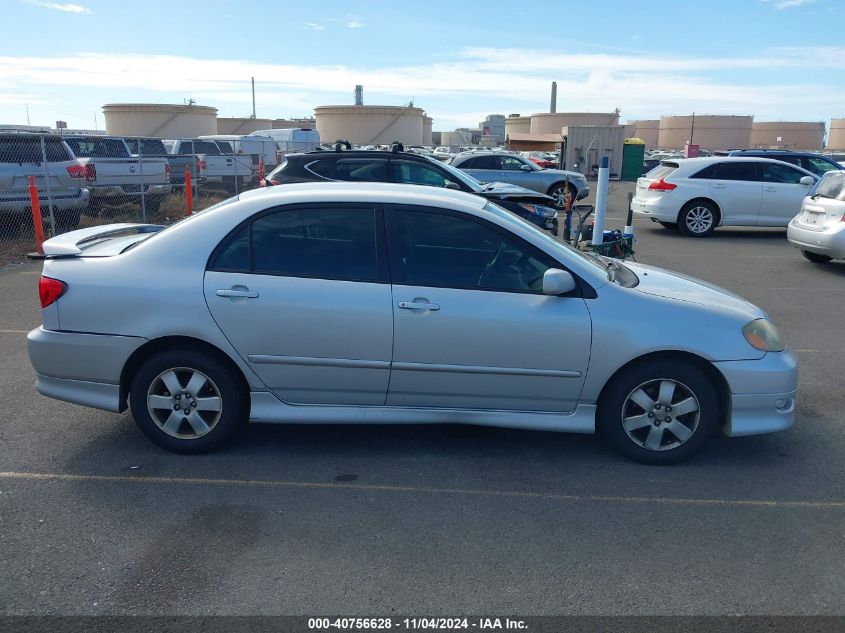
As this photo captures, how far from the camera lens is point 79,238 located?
197 inches

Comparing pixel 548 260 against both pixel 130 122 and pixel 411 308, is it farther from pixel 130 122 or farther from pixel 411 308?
pixel 130 122

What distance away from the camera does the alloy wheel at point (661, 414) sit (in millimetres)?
4328

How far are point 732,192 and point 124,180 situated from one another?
42.1ft

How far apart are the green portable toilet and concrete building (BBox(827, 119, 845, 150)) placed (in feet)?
178

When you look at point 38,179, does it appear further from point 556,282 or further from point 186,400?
point 556,282

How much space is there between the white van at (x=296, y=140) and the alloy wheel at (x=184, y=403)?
24.2 m

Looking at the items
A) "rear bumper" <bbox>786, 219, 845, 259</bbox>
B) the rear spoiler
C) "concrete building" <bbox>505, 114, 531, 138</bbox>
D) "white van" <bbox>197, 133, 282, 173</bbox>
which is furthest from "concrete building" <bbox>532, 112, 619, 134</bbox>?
the rear spoiler

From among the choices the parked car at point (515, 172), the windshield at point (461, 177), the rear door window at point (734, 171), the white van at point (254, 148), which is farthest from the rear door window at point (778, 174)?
the white van at point (254, 148)

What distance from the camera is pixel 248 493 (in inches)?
160

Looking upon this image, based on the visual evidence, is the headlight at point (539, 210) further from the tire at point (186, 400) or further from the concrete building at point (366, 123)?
the concrete building at point (366, 123)

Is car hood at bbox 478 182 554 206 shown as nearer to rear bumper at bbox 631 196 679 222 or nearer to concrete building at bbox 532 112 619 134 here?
rear bumper at bbox 631 196 679 222

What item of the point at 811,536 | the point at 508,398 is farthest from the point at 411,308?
the point at 811,536

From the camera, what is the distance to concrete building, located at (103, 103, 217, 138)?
47031 mm

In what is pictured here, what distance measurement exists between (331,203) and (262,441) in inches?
63.2
